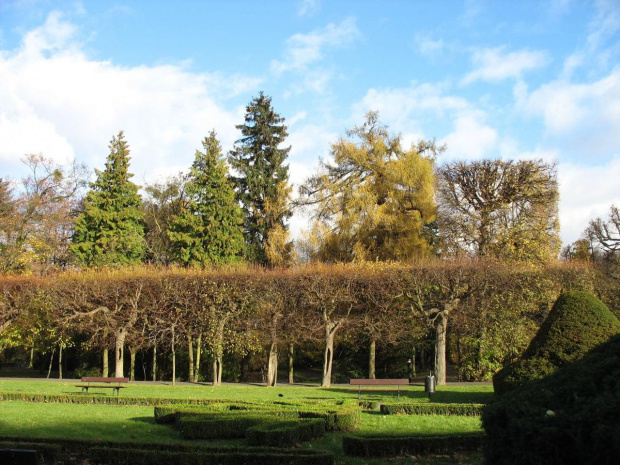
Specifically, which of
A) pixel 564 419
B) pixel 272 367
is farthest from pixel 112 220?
pixel 564 419

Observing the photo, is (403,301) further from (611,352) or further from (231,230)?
(611,352)

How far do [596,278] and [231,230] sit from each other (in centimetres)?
2067

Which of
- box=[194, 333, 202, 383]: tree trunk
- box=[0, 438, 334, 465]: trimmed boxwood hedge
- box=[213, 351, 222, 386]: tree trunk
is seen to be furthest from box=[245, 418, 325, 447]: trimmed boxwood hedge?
box=[194, 333, 202, 383]: tree trunk

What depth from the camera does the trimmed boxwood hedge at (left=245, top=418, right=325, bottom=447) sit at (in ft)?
30.8

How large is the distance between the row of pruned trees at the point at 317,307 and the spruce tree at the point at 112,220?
8179 millimetres

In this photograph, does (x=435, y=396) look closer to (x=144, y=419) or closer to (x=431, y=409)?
(x=431, y=409)

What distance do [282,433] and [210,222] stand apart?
2707cm

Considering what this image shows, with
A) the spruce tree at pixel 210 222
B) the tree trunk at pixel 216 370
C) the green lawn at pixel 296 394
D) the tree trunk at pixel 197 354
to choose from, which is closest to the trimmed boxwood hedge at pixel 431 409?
the green lawn at pixel 296 394

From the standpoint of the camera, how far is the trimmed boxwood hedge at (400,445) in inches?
351

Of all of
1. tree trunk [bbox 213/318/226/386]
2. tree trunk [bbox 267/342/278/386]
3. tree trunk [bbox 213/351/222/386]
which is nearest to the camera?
tree trunk [bbox 267/342/278/386]

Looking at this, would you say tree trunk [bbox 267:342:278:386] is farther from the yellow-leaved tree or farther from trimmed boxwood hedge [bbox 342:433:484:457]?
trimmed boxwood hedge [bbox 342:433:484:457]

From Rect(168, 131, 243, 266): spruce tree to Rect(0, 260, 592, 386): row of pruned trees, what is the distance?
25.9ft

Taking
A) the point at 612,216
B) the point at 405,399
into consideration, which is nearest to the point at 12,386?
the point at 405,399

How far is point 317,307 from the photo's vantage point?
25.1m
